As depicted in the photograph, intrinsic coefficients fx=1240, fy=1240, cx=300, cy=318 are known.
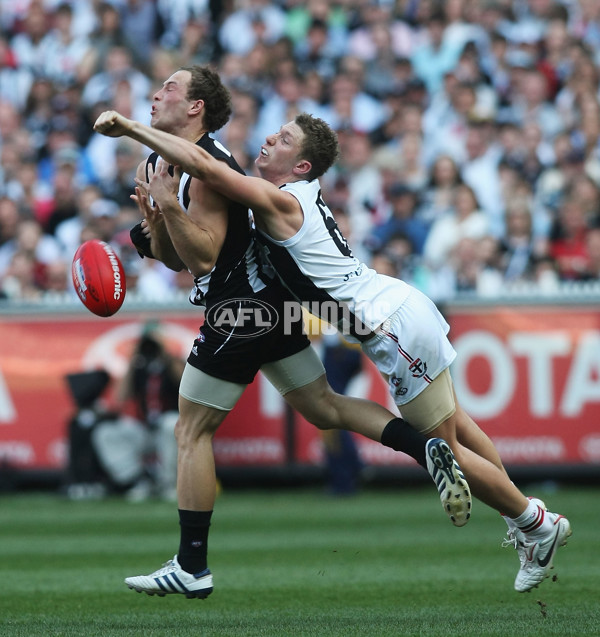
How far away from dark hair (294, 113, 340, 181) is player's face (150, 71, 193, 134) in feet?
1.94

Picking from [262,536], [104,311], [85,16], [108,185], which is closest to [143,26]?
[85,16]

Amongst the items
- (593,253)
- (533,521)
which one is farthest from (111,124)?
(593,253)

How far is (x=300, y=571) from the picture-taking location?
768 cm

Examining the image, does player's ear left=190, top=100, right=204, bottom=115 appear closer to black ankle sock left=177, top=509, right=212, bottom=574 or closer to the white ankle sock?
black ankle sock left=177, top=509, right=212, bottom=574

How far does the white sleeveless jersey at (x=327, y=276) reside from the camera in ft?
20.3

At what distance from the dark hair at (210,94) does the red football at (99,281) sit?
0.88 m

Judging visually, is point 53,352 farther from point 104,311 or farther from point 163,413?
point 104,311

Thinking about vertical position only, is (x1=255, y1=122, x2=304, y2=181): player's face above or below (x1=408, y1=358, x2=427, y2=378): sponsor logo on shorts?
above

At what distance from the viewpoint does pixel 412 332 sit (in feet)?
20.5

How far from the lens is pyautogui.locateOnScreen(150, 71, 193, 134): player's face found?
638 centimetres

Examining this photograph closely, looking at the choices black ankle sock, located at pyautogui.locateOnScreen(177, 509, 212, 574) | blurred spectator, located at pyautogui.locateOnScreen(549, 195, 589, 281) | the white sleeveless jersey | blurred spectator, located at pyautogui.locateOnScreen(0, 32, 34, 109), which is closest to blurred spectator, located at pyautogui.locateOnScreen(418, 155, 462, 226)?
blurred spectator, located at pyautogui.locateOnScreen(549, 195, 589, 281)

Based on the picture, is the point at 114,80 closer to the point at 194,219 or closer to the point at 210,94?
the point at 210,94

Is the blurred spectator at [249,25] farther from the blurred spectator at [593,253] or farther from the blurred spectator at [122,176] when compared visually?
the blurred spectator at [593,253]

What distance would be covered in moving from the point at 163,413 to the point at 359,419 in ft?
20.3
